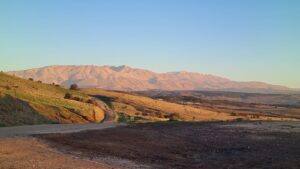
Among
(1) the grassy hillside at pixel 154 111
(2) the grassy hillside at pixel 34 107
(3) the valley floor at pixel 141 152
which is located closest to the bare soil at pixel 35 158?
(3) the valley floor at pixel 141 152

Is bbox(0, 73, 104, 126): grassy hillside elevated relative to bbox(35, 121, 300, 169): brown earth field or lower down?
elevated

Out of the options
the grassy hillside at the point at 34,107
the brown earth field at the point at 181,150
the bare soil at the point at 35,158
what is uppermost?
the grassy hillside at the point at 34,107

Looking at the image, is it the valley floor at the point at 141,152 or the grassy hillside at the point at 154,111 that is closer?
the valley floor at the point at 141,152

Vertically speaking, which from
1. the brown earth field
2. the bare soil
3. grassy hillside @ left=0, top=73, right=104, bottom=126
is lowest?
the brown earth field

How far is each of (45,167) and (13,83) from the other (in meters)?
35.8

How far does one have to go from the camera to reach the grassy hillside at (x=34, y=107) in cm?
3673

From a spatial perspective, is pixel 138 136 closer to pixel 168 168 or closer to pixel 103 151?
pixel 103 151

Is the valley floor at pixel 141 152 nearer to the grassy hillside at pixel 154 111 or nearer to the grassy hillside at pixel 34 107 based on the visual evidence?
Answer: the grassy hillside at pixel 34 107

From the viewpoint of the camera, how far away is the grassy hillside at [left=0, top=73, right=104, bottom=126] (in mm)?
36731

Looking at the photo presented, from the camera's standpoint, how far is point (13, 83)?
48.4 meters

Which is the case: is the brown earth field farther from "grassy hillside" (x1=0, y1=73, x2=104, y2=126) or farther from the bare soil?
"grassy hillside" (x1=0, y1=73, x2=104, y2=126)

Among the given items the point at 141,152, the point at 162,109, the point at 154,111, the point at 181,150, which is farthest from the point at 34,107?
the point at 162,109

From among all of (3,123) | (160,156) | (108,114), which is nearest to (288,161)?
(160,156)

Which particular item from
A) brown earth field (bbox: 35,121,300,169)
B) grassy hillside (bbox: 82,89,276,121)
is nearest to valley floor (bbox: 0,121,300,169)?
brown earth field (bbox: 35,121,300,169)
